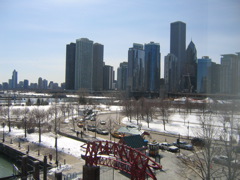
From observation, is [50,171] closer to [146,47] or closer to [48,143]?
[48,143]

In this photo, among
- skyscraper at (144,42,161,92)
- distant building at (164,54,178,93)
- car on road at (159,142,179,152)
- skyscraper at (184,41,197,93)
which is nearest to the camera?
car on road at (159,142,179,152)

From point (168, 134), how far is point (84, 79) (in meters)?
166

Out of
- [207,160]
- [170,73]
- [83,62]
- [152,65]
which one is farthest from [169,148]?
[83,62]

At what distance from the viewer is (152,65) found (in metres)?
177

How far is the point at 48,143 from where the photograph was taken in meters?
23.6

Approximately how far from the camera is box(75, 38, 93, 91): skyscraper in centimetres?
18738

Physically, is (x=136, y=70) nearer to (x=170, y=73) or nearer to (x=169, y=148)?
(x=170, y=73)

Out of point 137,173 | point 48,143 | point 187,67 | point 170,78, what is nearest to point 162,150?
point 137,173

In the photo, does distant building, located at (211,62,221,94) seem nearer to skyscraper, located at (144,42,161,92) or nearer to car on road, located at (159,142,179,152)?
car on road, located at (159,142,179,152)

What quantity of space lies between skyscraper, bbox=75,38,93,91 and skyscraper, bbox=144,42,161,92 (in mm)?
48619

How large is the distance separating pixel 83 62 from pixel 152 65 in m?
58.0

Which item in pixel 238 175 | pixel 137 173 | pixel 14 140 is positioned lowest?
pixel 14 140

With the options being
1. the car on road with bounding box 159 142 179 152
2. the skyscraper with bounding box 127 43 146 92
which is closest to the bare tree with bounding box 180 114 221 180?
the car on road with bounding box 159 142 179 152

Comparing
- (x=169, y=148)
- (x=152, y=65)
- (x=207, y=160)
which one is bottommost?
(x=169, y=148)
